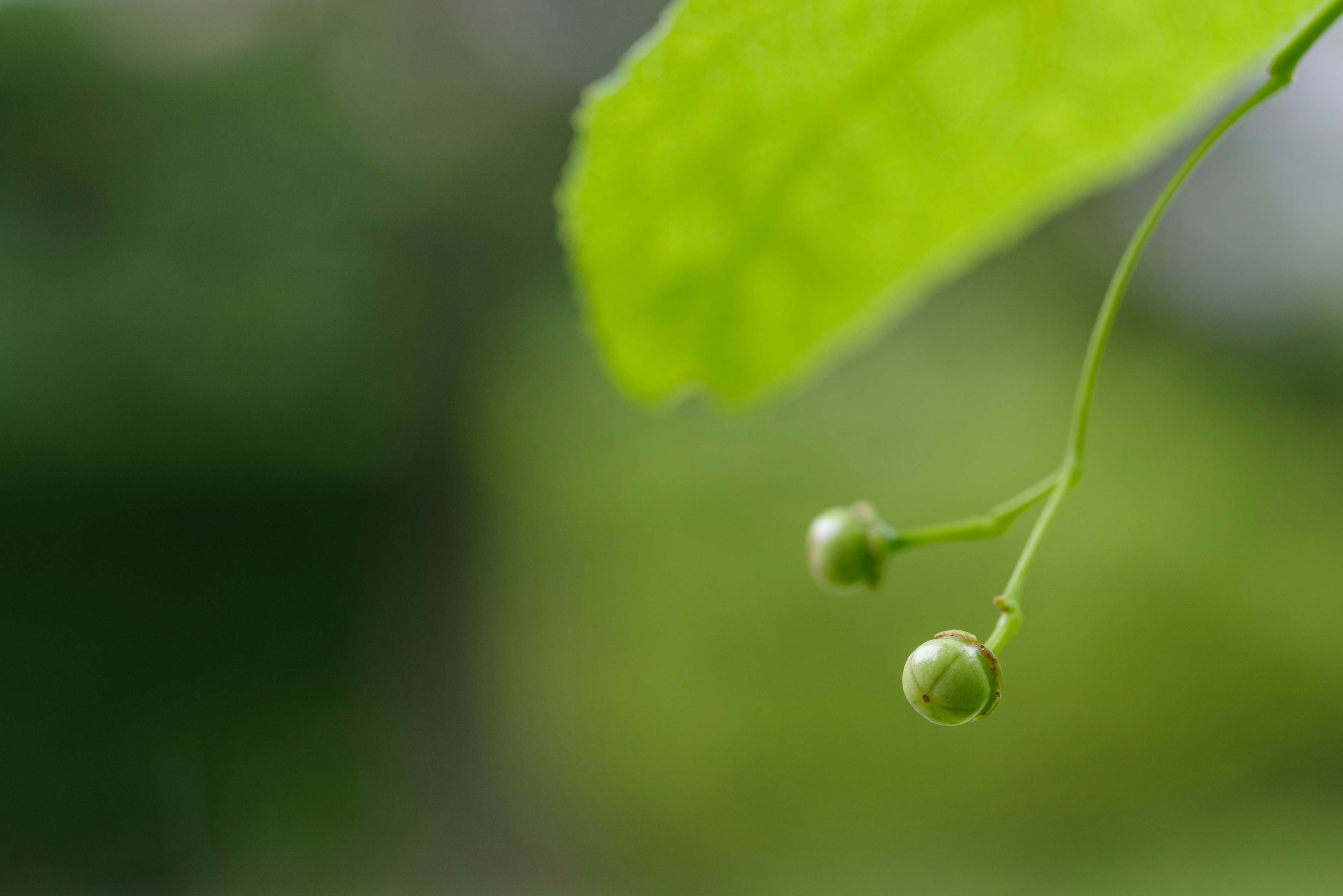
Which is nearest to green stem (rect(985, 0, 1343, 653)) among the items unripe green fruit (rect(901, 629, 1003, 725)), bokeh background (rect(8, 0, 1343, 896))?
unripe green fruit (rect(901, 629, 1003, 725))

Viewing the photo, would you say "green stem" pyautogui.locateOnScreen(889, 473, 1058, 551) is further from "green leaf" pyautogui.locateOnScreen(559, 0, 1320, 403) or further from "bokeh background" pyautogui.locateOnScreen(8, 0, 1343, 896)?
"bokeh background" pyautogui.locateOnScreen(8, 0, 1343, 896)

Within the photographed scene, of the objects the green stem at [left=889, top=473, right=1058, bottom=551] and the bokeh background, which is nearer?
the green stem at [left=889, top=473, right=1058, bottom=551]

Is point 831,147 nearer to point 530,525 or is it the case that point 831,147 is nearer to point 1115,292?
point 1115,292

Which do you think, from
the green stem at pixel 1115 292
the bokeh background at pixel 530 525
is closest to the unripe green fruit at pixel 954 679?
the green stem at pixel 1115 292

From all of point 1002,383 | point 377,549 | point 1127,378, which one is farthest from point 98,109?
point 1127,378

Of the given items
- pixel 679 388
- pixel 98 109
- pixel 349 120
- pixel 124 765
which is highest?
pixel 349 120

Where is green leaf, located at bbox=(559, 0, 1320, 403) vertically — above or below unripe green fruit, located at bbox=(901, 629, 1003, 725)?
above

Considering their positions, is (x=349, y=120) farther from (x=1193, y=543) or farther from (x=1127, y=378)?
(x=1193, y=543)
